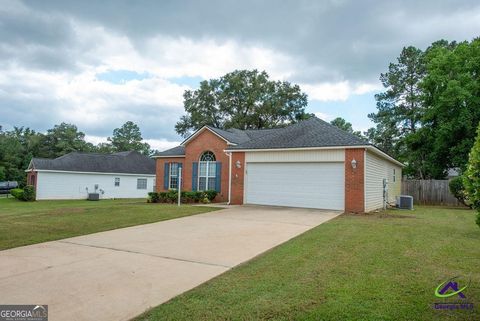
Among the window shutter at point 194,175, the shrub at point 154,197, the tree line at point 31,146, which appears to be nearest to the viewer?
the shrub at point 154,197

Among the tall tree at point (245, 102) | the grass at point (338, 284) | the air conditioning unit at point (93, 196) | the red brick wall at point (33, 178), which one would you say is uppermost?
the tall tree at point (245, 102)

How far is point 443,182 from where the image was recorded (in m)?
21.1

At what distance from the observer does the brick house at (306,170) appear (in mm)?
13828

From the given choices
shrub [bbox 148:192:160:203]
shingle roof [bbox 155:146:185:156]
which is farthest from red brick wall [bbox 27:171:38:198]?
shrub [bbox 148:192:160:203]

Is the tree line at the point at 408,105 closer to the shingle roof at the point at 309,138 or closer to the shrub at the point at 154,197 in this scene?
the shingle roof at the point at 309,138

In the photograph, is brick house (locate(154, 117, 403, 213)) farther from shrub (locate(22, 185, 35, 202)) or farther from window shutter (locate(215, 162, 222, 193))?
shrub (locate(22, 185, 35, 202))

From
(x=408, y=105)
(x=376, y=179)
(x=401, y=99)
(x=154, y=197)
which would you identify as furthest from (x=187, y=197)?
(x=401, y=99)

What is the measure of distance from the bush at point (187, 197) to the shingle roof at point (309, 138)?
3.73 metres

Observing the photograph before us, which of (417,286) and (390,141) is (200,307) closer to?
(417,286)

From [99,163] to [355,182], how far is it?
26452 mm

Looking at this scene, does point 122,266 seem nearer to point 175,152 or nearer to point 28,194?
point 175,152

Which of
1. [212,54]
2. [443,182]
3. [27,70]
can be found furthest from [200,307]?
[443,182]

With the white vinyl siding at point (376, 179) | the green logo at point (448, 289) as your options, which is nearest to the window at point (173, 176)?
the white vinyl siding at point (376, 179)

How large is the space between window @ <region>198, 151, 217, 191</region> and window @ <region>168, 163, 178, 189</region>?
8.74 ft
